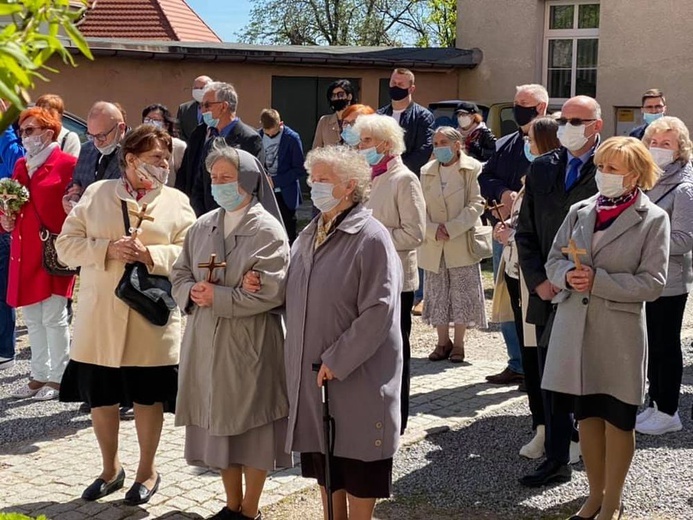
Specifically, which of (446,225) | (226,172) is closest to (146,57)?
(446,225)

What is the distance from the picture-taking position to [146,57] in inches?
702

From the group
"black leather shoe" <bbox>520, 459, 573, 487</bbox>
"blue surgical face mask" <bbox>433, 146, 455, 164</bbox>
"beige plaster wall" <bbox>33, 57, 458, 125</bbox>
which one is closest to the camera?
"black leather shoe" <bbox>520, 459, 573, 487</bbox>

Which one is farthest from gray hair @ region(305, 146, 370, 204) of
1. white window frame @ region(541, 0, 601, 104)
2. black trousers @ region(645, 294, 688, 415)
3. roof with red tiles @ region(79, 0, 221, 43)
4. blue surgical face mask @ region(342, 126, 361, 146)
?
roof with red tiles @ region(79, 0, 221, 43)

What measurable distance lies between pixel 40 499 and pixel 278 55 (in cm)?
1489

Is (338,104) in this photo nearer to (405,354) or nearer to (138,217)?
(405,354)

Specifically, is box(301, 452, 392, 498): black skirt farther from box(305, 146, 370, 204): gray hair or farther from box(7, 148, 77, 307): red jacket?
box(7, 148, 77, 307): red jacket

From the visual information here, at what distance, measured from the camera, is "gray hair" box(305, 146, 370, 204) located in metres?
4.54

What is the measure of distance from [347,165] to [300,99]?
1636 centimetres

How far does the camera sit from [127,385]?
5.46 m

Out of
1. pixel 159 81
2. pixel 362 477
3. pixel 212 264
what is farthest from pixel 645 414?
pixel 159 81

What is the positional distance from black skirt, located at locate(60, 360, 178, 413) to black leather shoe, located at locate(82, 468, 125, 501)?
40 cm

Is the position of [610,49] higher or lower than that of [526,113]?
higher

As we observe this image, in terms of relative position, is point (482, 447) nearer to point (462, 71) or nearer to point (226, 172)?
point (226, 172)

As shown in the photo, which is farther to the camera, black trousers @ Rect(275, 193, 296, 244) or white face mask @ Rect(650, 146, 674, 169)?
black trousers @ Rect(275, 193, 296, 244)
